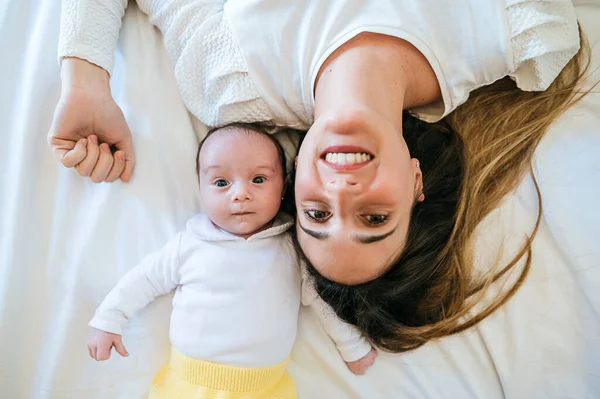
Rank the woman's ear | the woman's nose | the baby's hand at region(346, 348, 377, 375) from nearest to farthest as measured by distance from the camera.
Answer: the woman's nose < the woman's ear < the baby's hand at region(346, 348, 377, 375)

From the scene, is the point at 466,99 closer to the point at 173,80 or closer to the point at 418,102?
the point at 418,102

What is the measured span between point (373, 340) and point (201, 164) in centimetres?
47

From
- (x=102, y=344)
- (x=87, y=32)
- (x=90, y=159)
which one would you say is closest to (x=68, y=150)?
(x=90, y=159)

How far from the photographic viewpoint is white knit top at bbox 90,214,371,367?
95cm

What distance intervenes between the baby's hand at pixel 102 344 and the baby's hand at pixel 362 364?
0.43 meters

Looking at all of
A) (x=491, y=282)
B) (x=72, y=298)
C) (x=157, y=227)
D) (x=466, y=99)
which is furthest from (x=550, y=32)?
Result: (x=72, y=298)

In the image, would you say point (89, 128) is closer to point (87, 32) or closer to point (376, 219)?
point (87, 32)

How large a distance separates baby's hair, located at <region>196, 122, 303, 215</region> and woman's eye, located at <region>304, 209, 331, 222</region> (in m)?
0.18

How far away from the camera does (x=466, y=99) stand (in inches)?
40.4

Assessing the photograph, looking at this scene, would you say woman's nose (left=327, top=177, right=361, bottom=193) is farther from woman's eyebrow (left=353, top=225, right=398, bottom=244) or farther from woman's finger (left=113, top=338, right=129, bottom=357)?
woman's finger (left=113, top=338, right=129, bottom=357)

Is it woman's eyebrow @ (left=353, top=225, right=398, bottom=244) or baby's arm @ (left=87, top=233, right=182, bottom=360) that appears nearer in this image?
woman's eyebrow @ (left=353, top=225, right=398, bottom=244)

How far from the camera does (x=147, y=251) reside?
100 centimetres

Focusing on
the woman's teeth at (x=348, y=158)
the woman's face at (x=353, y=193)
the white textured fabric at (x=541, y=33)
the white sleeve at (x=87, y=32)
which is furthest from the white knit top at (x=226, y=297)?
the white textured fabric at (x=541, y=33)

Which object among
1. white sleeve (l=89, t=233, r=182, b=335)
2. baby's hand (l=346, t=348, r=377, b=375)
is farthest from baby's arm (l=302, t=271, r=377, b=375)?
white sleeve (l=89, t=233, r=182, b=335)
